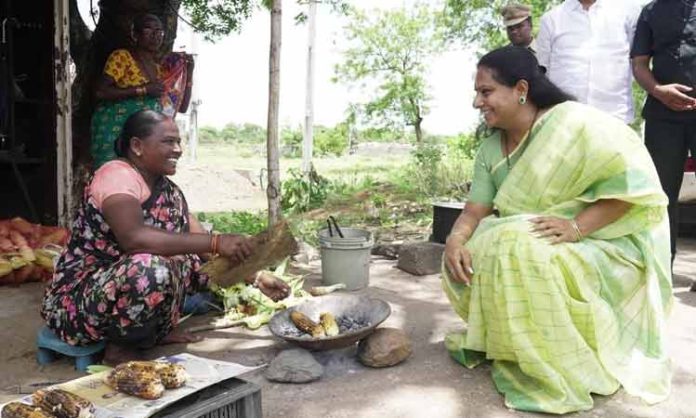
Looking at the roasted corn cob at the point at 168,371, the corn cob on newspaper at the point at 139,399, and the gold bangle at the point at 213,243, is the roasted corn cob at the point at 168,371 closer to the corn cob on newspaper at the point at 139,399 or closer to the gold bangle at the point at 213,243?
the corn cob on newspaper at the point at 139,399

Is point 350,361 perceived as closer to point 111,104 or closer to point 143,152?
point 143,152

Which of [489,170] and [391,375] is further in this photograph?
[489,170]

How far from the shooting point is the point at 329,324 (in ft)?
9.81

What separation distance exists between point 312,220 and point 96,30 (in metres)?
3.08

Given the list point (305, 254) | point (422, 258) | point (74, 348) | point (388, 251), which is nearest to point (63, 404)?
point (74, 348)

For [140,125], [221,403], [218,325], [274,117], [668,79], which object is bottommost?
Answer: [218,325]

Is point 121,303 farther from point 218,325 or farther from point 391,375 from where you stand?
point 391,375

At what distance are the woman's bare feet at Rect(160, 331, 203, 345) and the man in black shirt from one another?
3073 mm

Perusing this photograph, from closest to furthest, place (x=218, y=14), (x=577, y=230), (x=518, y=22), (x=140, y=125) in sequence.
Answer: (x=577, y=230) → (x=140, y=125) → (x=518, y=22) → (x=218, y=14)

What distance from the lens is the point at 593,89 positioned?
4.10 m

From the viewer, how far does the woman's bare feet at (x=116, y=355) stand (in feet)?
9.59

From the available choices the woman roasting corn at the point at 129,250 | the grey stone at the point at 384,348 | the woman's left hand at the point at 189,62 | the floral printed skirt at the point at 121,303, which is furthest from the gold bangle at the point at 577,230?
the woman's left hand at the point at 189,62

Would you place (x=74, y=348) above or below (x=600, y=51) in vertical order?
below

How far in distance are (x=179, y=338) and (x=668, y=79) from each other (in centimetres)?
336
